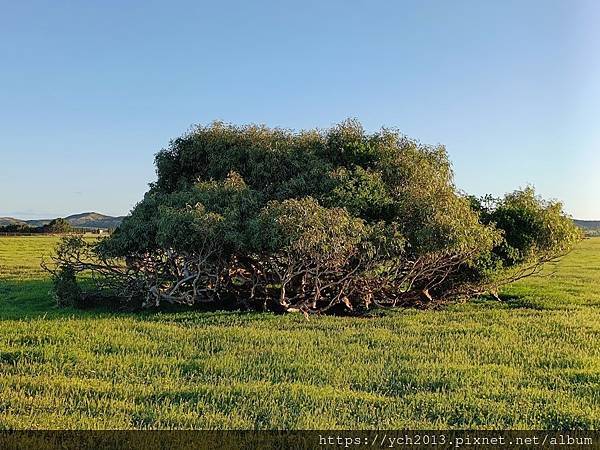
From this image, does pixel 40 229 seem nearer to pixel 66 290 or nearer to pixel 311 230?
pixel 66 290

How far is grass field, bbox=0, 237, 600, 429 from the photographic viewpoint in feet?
23.8

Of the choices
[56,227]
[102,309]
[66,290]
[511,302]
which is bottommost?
[102,309]

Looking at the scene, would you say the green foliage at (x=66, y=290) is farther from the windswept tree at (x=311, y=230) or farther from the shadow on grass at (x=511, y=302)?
the shadow on grass at (x=511, y=302)

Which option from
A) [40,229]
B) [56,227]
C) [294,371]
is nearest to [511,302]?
[294,371]

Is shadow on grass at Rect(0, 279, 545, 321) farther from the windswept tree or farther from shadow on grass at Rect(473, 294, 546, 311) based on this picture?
the windswept tree

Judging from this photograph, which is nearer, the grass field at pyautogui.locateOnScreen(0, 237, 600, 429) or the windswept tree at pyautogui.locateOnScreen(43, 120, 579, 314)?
the grass field at pyautogui.locateOnScreen(0, 237, 600, 429)

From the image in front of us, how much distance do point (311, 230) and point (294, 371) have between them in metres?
4.89

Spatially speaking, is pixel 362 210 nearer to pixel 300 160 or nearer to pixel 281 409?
pixel 300 160

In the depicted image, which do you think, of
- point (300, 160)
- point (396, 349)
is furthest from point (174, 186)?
point (396, 349)

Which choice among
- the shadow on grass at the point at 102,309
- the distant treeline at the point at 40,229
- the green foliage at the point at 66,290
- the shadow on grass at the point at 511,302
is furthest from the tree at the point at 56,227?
the shadow on grass at the point at 511,302

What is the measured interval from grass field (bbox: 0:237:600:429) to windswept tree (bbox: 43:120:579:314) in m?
1.58

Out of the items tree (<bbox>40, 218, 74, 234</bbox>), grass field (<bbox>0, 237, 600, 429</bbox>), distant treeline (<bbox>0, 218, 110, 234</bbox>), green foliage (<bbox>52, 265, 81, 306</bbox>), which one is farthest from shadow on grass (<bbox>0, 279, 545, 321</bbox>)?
tree (<bbox>40, 218, 74, 234</bbox>)

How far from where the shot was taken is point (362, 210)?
16.6 meters

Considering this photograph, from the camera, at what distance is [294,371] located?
378 inches
